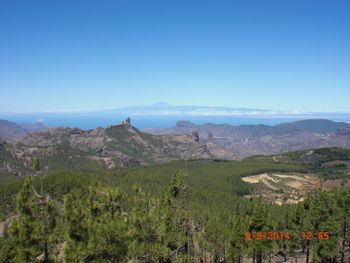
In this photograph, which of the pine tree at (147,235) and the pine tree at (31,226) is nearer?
the pine tree at (31,226)

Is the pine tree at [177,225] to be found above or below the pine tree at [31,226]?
below

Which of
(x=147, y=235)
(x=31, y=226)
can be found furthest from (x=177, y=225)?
(x=31, y=226)

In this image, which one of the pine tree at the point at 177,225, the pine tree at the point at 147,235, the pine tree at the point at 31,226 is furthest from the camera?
the pine tree at the point at 177,225

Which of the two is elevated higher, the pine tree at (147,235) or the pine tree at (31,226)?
the pine tree at (31,226)

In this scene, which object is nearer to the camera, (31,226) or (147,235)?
(31,226)

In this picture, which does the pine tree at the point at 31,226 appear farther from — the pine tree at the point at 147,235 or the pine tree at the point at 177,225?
the pine tree at the point at 177,225

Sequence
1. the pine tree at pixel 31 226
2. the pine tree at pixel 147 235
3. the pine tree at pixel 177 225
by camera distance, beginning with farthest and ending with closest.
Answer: the pine tree at pixel 177 225 < the pine tree at pixel 147 235 < the pine tree at pixel 31 226

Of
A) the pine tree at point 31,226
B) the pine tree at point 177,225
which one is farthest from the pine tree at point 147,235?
the pine tree at point 31,226

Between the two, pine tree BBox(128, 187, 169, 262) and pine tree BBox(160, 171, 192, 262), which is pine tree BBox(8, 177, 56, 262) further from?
pine tree BBox(160, 171, 192, 262)

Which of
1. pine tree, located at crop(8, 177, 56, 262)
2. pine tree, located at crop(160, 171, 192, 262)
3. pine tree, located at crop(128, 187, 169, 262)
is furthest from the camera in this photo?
pine tree, located at crop(160, 171, 192, 262)

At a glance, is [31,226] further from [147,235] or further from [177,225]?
[177,225]

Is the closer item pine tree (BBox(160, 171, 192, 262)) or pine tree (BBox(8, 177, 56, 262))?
pine tree (BBox(8, 177, 56, 262))

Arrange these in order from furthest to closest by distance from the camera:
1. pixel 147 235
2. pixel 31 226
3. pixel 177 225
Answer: pixel 177 225
pixel 147 235
pixel 31 226

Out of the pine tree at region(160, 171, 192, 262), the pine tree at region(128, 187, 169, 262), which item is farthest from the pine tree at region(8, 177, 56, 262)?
the pine tree at region(160, 171, 192, 262)
